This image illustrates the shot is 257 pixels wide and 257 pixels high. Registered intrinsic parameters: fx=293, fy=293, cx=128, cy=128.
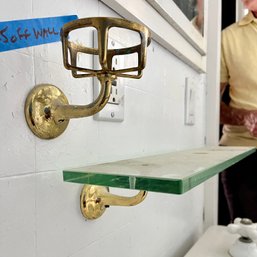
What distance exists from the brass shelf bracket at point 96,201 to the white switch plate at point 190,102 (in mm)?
491

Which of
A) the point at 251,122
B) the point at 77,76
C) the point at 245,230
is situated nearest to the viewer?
the point at 77,76

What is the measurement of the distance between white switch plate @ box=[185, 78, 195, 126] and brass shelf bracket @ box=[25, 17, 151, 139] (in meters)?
0.55

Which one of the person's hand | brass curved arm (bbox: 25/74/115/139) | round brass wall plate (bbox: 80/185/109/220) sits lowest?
round brass wall plate (bbox: 80/185/109/220)

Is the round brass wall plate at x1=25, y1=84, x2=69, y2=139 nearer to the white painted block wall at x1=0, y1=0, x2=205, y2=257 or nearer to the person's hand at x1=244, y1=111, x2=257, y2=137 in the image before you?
the white painted block wall at x1=0, y1=0, x2=205, y2=257

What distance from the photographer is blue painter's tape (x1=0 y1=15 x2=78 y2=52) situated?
12.3 inches

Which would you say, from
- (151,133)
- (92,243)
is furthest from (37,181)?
(151,133)

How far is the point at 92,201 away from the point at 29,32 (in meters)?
0.25

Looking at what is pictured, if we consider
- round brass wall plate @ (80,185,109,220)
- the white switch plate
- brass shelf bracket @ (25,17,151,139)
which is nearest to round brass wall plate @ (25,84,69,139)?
brass shelf bracket @ (25,17,151,139)

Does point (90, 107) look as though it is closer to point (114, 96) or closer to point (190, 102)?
point (114, 96)

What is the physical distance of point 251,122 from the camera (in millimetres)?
1130

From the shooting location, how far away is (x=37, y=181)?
36 centimetres

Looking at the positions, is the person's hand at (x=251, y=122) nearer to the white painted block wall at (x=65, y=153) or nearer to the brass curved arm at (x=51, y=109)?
the white painted block wall at (x=65, y=153)

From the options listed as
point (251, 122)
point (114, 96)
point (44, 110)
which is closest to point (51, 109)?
point (44, 110)

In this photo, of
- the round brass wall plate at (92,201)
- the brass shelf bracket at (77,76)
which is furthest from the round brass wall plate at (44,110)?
the round brass wall plate at (92,201)
